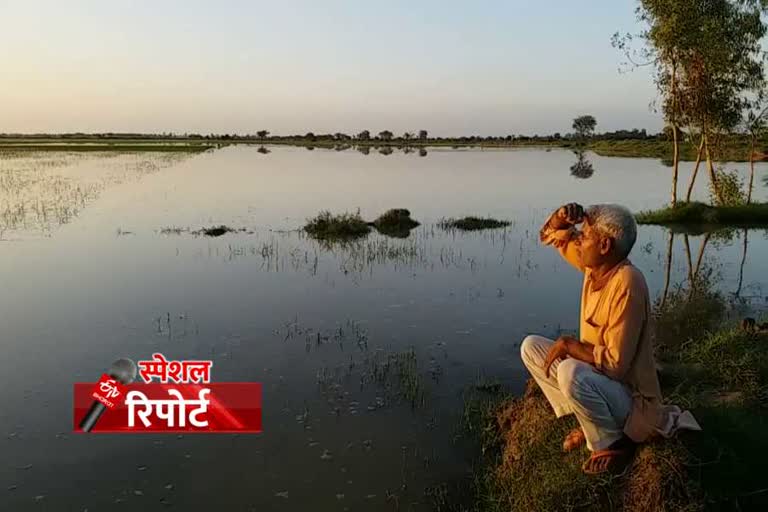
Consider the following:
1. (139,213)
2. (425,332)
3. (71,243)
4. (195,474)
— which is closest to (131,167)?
(139,213)

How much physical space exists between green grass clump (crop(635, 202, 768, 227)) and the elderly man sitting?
1604 centimetres

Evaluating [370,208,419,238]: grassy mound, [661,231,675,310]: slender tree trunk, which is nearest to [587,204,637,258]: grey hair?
[661,231,675,310]: slender tree trunk

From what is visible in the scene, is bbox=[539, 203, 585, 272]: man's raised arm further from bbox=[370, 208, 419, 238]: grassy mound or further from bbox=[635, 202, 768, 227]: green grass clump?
bbox=[635, 202, 768, 227]: green grass clump

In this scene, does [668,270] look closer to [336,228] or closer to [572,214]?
[336,228]

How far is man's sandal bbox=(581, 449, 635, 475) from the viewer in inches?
143

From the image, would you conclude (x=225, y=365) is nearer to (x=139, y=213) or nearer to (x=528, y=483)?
(x=528, y=483)

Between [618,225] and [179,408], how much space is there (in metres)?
4.30

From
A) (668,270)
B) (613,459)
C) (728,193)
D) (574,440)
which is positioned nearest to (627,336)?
(613,459)

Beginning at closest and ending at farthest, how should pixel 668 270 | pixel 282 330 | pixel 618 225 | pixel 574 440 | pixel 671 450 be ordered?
pixel 618 225 < pixel 671 450 < pixel 574 440 < pixel 282 330 < pixel 668 270

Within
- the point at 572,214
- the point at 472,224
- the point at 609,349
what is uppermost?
the point at 572,214

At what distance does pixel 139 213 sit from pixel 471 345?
46.3 feet

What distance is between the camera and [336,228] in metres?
15.7

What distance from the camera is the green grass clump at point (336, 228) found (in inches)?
614

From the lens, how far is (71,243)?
13789 mm
